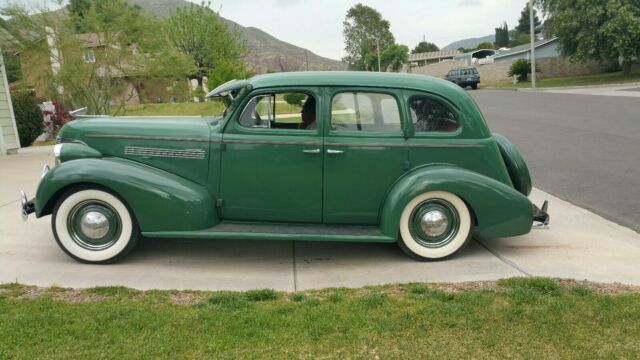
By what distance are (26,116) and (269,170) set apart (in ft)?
42.2

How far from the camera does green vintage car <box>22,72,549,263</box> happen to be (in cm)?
476

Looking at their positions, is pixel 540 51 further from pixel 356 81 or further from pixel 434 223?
pixel 434 223

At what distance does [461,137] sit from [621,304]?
1924 millimetres

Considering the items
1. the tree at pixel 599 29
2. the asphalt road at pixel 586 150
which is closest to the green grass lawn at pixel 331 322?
the asphalt road at pixel 586 150

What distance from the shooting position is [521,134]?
13633 mm

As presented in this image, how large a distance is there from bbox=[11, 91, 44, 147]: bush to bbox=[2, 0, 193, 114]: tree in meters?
0.84

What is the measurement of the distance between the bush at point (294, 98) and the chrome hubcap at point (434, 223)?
63.2 inches

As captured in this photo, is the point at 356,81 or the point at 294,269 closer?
the point at 294,269

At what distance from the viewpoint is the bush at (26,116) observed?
48.6 ft

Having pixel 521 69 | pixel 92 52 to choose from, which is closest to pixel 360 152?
pixel 92 52

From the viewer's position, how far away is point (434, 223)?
193 inches

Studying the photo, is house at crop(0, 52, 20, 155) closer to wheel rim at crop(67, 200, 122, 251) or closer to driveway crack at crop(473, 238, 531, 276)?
wheel rim at crop(67, 200, 122, 251)

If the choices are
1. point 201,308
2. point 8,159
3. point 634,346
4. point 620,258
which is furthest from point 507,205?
point 8,159

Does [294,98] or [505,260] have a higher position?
[294,98]
